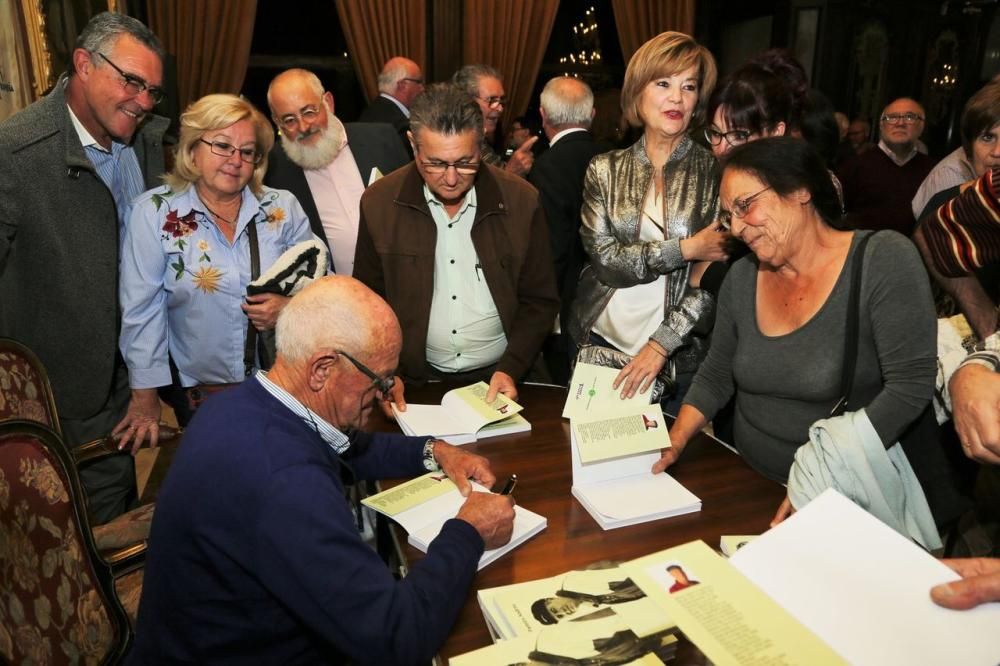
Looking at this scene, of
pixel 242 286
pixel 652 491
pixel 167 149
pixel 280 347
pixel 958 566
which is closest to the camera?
pixel 958 566

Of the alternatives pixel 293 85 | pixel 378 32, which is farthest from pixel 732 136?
pixel 378 32

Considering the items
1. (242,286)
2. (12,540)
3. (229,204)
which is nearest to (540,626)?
(12,540)

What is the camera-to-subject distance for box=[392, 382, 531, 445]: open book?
203 cm

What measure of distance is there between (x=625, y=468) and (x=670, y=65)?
1.39 m

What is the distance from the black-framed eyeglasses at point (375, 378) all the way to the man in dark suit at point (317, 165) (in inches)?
71.8

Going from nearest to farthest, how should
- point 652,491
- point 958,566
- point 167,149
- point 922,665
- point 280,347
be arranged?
point 922,665 < point 958,566 < point 280,347 < point 652,491 < point 167,149

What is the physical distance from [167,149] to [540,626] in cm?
285

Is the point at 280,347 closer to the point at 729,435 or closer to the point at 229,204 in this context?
the point at 229,204

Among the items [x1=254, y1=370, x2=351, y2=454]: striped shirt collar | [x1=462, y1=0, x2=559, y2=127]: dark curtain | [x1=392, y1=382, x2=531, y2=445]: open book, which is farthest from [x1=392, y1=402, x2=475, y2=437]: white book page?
[x1=462, y1=0, x2=559, y2=127]: dark curtain

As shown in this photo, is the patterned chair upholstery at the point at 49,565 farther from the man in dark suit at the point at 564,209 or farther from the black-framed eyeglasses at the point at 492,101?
the black-framed eyeglasses at the point at 492,101

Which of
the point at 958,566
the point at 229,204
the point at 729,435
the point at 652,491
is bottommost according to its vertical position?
the point at 729,435

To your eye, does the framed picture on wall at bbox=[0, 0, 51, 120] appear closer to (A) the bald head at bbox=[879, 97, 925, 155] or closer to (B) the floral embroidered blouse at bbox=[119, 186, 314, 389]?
(B) the floral embroidered blouse at bbox=[119, 186, 314, 389]

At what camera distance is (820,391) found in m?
1.74

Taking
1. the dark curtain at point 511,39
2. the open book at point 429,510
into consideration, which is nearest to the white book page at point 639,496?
the open book at point 429,510
